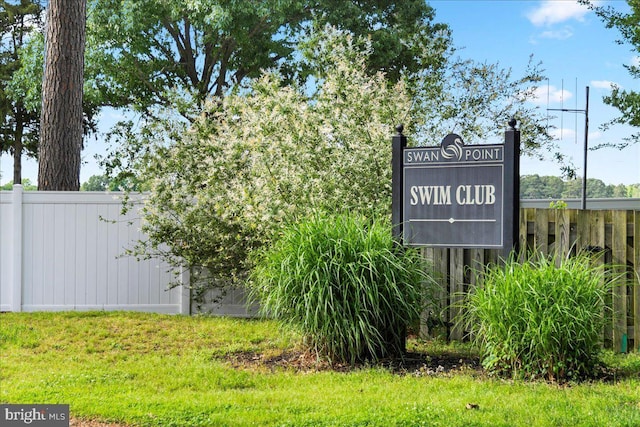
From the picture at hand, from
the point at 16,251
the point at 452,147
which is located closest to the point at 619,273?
the point at 452,147

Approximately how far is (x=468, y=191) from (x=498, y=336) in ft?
4.56

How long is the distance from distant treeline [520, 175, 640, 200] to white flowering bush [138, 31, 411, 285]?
8.78m

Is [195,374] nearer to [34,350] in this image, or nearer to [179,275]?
[34,350]

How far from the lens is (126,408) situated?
199 inches

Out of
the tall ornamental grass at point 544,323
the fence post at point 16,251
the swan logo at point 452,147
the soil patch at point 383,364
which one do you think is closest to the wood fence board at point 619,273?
the tall ornamental grass at point 544,323

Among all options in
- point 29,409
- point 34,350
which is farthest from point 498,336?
point 34,350

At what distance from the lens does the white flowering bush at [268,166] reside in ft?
26.0

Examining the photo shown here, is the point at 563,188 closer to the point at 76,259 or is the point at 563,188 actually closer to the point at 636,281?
the point at 636,281

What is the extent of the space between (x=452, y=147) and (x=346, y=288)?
5.51ft

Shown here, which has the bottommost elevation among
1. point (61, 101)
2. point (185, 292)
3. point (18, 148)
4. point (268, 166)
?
point (185, 292)

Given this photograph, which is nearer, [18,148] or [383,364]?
[383,364]

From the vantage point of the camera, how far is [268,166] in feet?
26.4

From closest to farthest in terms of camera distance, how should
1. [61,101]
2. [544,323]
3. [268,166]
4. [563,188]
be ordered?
[544,323], [268,166], [61,101], [563,188]

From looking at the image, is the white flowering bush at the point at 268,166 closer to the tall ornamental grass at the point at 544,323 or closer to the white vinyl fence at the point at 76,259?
the white vinyl fence at the point at 76,259
